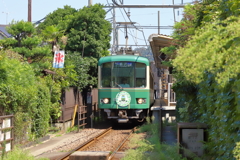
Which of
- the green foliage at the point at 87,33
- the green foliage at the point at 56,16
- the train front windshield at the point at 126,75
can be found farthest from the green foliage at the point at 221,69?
the green foliage at the point at 56,16

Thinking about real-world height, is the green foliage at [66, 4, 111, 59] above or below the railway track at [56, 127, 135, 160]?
above

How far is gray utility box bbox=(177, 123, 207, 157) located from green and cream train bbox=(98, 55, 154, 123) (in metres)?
8.20

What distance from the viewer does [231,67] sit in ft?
10.5

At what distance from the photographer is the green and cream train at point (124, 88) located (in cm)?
1522

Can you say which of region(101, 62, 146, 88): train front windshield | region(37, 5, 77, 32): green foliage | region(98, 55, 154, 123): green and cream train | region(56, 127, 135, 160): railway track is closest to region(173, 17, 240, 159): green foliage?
region(56, 127, 135, 160): railway track

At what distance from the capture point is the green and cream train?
1522 cm

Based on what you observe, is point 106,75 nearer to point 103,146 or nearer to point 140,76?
point 140,76

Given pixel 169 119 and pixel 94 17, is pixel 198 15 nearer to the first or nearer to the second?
pixel 169 119

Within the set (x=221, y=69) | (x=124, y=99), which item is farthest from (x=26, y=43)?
(x=221, y=69)

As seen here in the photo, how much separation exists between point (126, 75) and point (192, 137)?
869cm

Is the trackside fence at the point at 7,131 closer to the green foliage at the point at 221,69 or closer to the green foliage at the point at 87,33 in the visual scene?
the green foliage at the point at 221,69

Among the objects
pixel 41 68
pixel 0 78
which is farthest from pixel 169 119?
pixel 0 78

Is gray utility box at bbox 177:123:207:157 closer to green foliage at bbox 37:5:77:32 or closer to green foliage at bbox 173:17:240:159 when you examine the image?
green foliage at bbox 173:17:240:159

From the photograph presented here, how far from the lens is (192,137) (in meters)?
6.93
